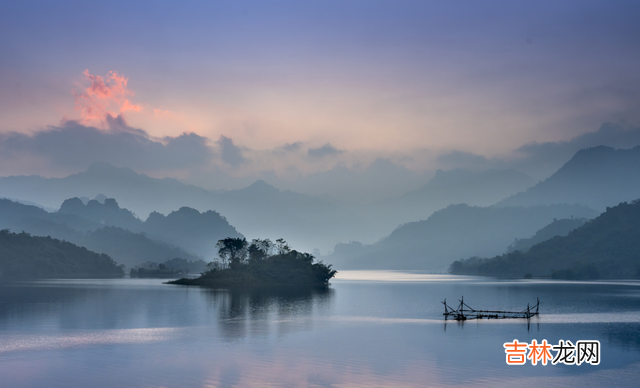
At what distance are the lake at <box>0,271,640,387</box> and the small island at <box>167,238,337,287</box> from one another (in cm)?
8762

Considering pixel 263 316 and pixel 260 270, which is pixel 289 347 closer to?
pixel 263 316

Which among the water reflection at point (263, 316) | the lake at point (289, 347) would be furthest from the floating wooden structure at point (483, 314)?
the water reflection at point (263, 316)

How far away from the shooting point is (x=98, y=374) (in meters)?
39.3

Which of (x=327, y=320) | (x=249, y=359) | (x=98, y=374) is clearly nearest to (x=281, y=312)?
(x=327, y=320)

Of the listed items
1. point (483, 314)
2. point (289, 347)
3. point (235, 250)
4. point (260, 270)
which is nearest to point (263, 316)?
point (289, 347)

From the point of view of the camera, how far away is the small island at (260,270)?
17662cm

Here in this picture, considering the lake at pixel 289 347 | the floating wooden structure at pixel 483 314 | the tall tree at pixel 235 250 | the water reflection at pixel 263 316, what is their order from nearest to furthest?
the lake at pixel 289 347 → the water reflection at pixel 263 316 → the floating wooden structure at pixel 483 314 → the tall tree at pixel 235 250

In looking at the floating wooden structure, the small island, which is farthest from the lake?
the small island

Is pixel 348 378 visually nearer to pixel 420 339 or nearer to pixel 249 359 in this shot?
pixel 249 359

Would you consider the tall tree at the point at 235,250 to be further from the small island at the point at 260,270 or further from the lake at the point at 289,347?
the lake at the point at 289,347

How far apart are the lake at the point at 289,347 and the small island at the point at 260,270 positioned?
87.6m

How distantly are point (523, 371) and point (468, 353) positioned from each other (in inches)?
311

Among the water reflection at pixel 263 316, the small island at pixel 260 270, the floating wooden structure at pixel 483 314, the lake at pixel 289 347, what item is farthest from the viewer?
the small island at pixel 260 270

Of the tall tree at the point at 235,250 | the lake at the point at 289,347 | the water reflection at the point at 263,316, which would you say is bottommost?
the water reflection at the point at 263,316
